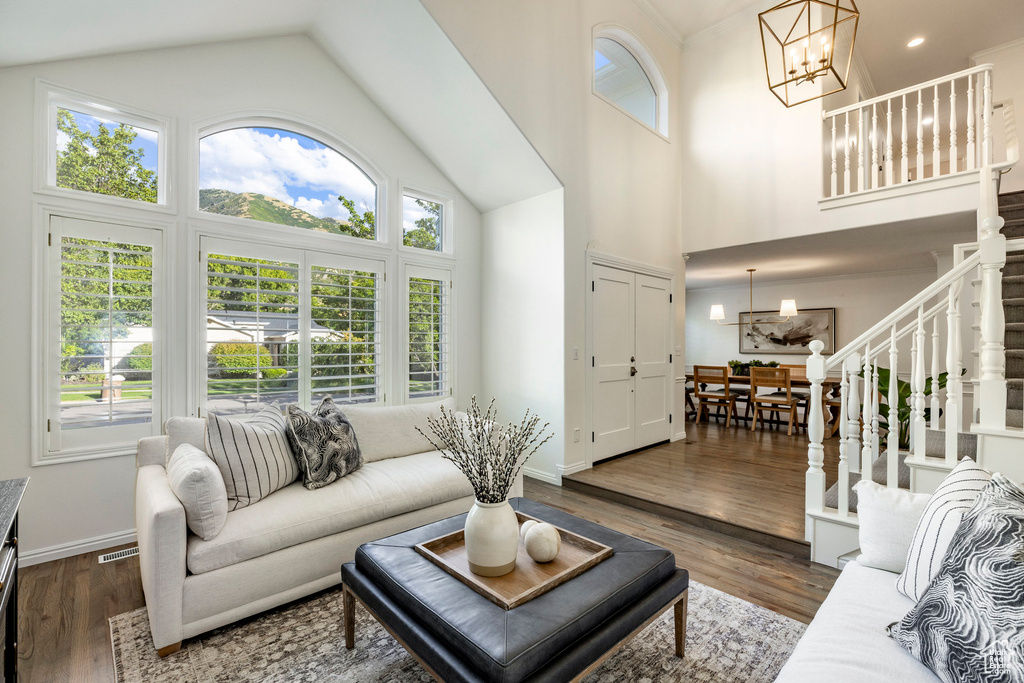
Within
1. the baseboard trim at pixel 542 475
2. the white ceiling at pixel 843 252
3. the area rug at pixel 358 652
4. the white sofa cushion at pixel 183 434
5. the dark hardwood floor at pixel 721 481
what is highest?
the white ceiling at pixel 843 252

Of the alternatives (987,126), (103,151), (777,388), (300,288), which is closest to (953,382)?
(987,126)

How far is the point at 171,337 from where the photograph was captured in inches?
118

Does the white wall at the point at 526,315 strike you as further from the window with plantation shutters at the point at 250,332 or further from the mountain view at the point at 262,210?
the window with plantation shutters at the point at 250,332

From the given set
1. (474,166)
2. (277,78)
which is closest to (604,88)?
(474,166)

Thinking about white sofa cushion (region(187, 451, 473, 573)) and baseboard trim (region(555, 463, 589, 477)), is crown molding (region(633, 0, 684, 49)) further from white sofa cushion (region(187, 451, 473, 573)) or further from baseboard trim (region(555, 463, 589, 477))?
white sofa cushion (region(187, 451, 473, 573))

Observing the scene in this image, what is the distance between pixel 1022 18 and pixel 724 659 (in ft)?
24.4

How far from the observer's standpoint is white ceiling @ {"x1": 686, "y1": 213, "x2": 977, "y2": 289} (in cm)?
446

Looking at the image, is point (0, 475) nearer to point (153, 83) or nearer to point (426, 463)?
point (426, 463)

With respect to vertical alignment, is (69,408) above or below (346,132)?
below

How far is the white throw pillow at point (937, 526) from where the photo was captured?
1294mm

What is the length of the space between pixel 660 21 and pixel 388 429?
5267 mm

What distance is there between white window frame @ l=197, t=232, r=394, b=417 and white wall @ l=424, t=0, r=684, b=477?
3.68 feet

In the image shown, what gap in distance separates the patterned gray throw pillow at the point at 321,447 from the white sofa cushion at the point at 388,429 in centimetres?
24

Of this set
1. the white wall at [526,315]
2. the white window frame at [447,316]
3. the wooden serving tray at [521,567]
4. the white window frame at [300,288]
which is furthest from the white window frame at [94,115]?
the wooden serving tray at [521,567]
